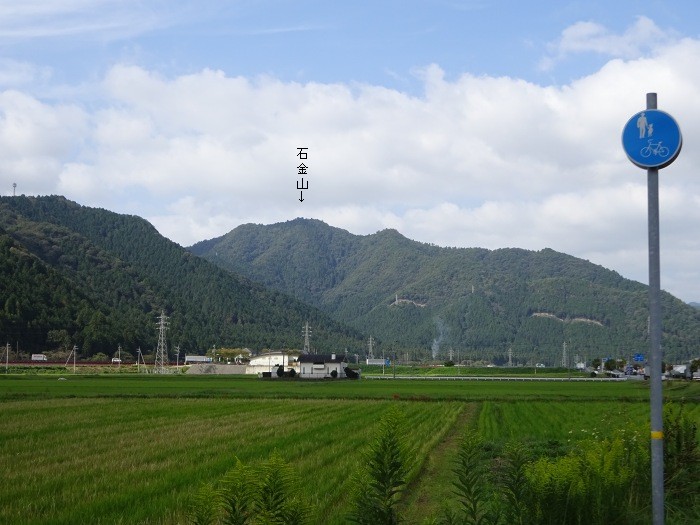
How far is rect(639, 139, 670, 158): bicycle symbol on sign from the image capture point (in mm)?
7785

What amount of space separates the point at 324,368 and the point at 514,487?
101 meters

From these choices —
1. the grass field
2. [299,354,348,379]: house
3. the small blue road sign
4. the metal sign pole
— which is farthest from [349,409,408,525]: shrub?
[299,354,348,379]: house

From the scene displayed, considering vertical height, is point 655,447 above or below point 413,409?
above

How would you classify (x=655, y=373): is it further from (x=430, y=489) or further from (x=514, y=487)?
(x=430, y=489)

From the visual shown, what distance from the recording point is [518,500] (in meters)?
8.59

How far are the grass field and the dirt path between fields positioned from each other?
32 mm

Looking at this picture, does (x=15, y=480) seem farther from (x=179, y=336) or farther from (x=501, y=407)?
(x=179, y=336)

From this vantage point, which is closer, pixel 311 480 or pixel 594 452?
pixel 594 452

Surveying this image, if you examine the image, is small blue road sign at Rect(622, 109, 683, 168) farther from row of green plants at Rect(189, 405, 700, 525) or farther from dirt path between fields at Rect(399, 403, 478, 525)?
dirt path between fields at Rect(399, 403, 478, 525)

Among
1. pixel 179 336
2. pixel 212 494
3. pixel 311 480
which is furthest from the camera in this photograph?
pixel 179 336

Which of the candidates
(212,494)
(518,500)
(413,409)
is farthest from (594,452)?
(413,409)

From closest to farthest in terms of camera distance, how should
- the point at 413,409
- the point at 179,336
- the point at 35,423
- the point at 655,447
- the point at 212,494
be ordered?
the point at 212,494
the point at 655,447
the point at 35,423
the point at 413,409
the point at 179,336

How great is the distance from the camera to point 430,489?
15.4 meters

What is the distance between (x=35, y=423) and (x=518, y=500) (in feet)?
83.2
